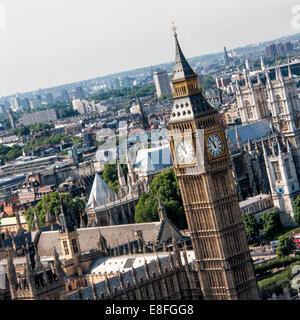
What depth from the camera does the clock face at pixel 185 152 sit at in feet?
112

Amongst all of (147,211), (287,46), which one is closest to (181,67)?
(147,211)

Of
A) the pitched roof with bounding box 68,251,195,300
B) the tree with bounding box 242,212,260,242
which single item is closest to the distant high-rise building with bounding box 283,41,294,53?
the tree with bounding box 242,212,260,242

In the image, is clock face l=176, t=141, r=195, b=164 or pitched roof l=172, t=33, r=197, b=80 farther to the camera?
pitched roof l=172, t=33, r=197, b=80

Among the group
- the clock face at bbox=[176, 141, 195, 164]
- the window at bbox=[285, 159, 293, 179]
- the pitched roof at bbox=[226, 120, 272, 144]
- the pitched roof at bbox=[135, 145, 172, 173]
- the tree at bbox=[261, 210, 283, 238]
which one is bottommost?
the tree at bbox=[261, 210, 283, 238]

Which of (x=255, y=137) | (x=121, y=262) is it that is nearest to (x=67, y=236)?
(x=121, y=262)

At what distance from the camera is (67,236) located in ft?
156

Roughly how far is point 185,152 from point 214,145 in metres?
1.39

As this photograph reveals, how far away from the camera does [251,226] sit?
59.2m

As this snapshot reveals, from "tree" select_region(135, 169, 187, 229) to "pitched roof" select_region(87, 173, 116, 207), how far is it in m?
4.03

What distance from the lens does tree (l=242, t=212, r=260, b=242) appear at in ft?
193

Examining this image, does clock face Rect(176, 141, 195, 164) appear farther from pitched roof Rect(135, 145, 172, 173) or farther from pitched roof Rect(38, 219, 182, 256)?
pitched roof Rect(135, 145, 172, 173)

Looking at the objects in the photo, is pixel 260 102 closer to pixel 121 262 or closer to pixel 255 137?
pixel 255 137

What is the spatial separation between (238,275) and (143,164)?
5202 cm

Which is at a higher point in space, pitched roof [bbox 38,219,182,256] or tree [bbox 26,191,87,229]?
pitched roof [bbox 38,219,182,256]
